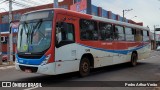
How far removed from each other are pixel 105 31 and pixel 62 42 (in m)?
4.48

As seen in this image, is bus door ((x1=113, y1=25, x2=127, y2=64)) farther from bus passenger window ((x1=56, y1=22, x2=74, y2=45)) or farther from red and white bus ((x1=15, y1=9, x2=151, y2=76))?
bus passenger window ((x1=56, y1=22, x2=74, y2=45))

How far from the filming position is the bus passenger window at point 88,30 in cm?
1339

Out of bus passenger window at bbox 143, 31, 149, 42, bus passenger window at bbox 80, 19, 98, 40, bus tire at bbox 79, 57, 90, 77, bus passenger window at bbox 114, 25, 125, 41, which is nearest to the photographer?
bus tire at bbox 79, 57, 90, 77

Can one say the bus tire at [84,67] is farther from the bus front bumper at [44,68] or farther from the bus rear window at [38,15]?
the bus rear window at [38,15]

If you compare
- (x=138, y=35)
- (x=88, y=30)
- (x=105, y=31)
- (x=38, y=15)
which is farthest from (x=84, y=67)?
(x=138, y=35)

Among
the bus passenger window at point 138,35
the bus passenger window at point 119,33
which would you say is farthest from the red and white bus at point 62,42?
the bus passenger window at point 138,35

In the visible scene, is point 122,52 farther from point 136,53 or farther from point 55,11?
point 55,11

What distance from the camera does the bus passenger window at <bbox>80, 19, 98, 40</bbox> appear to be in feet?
43.9

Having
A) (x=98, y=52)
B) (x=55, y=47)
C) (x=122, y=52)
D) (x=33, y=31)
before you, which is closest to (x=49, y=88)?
(x=55, y=47)

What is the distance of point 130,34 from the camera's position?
19.3 meters

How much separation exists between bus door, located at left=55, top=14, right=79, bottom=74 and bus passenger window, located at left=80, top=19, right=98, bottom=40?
2.61 ft

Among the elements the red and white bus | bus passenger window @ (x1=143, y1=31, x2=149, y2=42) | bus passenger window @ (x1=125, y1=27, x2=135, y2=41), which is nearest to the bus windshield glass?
the red and white bus

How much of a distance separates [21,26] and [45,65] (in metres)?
2.52

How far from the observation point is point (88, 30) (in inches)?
547
